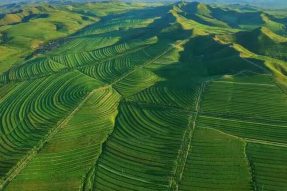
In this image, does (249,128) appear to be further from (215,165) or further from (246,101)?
(215,165)

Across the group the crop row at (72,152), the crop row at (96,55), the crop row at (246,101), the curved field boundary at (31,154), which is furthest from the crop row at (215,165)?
the crop row at (96,55)

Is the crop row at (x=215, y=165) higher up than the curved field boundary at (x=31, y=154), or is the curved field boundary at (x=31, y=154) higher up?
the crop row at (x=215, y=165)

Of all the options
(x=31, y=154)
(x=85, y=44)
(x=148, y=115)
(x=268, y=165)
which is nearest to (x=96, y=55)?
(x=85, y=44)

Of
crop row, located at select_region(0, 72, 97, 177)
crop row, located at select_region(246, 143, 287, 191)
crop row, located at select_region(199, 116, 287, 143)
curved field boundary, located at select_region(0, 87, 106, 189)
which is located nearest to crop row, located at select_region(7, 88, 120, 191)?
curved field boundary, located at select_region(0, 87, 106, 189)

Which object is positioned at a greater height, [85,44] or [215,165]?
[215,165]

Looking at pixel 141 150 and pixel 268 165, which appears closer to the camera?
pixel 268 165

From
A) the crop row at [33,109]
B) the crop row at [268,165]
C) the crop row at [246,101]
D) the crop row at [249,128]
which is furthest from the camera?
the crop row at [246,101]

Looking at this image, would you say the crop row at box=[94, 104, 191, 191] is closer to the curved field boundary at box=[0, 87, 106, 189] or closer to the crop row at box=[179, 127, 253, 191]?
the crop row at box=[179, 127, 253, 191]

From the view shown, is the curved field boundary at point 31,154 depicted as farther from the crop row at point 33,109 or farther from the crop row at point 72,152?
the crop row at point 33,109

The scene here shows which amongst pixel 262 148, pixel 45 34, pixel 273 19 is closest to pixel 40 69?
pixel 45 34

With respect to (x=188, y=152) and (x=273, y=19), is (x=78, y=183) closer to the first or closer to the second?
(x=188, y=152)
